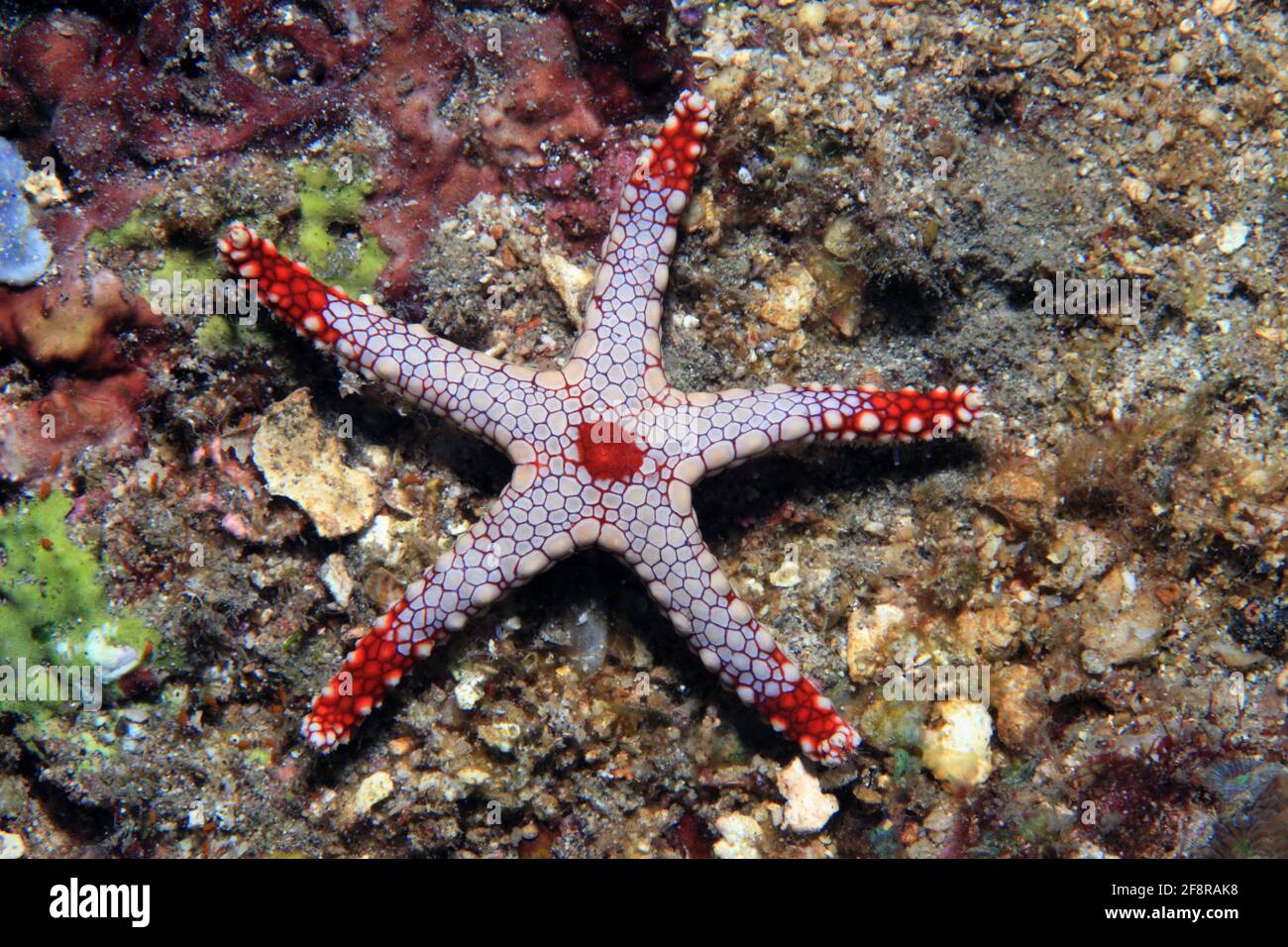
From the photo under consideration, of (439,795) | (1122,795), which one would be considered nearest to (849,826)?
(1122,795)

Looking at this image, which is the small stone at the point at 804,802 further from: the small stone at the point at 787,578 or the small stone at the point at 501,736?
the small stone at the point at 501,736

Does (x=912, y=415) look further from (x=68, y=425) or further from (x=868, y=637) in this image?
(x=68, y=425)

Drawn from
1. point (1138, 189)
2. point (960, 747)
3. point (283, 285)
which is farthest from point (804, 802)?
point (1138, 189)

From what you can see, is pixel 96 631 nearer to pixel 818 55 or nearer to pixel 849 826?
pixel 849 826

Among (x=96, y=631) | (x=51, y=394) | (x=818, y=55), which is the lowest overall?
(x=96, y=631)

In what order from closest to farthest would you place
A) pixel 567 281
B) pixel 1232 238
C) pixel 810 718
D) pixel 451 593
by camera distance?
pixel 451 593 → pixel 810 718 → pixel 567 281 → pixel 1232 238

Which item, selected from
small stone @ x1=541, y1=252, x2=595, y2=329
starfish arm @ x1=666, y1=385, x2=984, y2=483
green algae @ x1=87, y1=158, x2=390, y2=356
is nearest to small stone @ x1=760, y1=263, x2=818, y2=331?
starfish arm @ x1=666, y1=385, x2=984, y2=483

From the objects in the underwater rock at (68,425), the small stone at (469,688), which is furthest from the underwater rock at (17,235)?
the small stone at (469,688)
